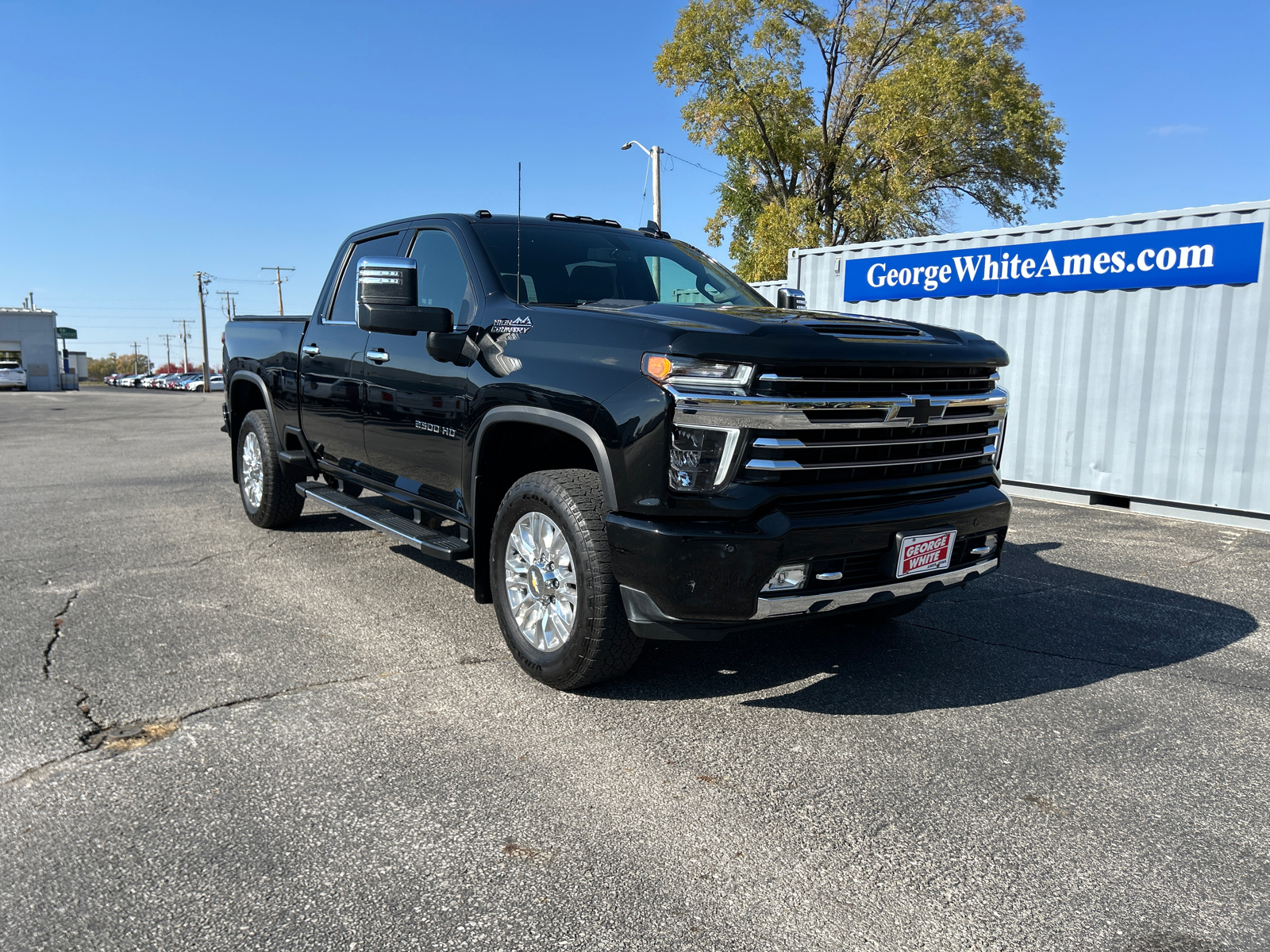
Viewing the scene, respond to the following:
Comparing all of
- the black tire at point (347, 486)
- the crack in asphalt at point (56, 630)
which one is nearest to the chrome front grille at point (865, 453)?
the crack in asphalt at point (56, 630)

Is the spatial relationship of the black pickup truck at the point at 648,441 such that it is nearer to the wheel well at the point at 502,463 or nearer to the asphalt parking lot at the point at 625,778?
the wheel well at the point at 502,463

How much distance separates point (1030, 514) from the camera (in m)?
8.58

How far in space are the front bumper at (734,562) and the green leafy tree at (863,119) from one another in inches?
969

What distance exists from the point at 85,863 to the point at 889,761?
8.13ft

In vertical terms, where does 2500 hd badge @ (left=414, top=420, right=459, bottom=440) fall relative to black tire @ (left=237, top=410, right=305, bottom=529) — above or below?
above

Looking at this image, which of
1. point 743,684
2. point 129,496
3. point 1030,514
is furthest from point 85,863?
point 1030,514

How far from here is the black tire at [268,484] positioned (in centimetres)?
656

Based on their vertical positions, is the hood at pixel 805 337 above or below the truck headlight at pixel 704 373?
above

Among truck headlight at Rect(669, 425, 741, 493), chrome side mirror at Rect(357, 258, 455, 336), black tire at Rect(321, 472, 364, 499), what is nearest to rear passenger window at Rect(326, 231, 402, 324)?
black tire at Rect(321, 472, 364, 499)

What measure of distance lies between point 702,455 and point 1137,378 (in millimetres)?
7315

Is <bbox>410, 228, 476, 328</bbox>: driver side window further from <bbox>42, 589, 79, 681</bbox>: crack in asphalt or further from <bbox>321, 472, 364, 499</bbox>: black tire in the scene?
<bbox>42, 589, 79, 681</bbox>: crack in asphalt

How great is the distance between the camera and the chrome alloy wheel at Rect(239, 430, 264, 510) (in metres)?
6.83

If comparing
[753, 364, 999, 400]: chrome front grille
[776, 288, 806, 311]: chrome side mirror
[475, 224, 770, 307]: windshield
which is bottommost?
[753, 364, 999, 400]: chrome front grille

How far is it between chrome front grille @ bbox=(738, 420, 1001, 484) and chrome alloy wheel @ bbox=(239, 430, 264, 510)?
15.4 feet
